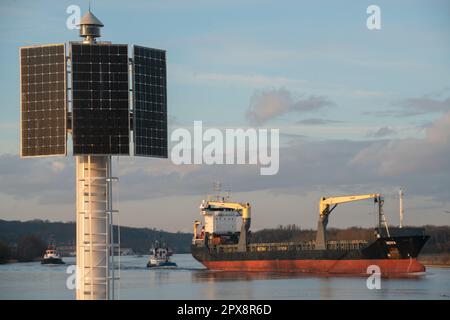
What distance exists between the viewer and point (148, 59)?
55.6 metres

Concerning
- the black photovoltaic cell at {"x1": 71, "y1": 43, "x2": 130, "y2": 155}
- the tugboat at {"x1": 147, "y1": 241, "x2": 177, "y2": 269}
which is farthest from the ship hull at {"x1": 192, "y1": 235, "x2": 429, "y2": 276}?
the black photovoltaic cell at {"x1": 71, "y1": 43, "x2": 130, "y2": 155}

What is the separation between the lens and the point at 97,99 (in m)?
53.7

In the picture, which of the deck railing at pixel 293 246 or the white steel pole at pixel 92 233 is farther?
the deck railing at pixel 293 246

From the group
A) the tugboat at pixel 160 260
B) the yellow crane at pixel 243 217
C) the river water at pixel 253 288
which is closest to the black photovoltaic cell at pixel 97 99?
the river water at pixel 253 288

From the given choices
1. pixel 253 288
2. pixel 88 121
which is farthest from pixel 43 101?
pixel 253 288

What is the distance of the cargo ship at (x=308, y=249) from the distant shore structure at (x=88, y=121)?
63619mm

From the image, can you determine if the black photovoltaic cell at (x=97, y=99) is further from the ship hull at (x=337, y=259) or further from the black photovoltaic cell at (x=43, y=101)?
the ship hull at (x=337, y=259)

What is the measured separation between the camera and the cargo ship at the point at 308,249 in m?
114

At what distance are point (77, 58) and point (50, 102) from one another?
8.62 feet

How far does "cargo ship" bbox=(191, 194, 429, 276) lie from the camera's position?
114000mm

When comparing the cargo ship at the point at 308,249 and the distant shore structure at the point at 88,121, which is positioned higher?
the distant shore structure at the point at 88,121

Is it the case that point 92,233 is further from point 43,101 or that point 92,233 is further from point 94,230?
point 43,101
